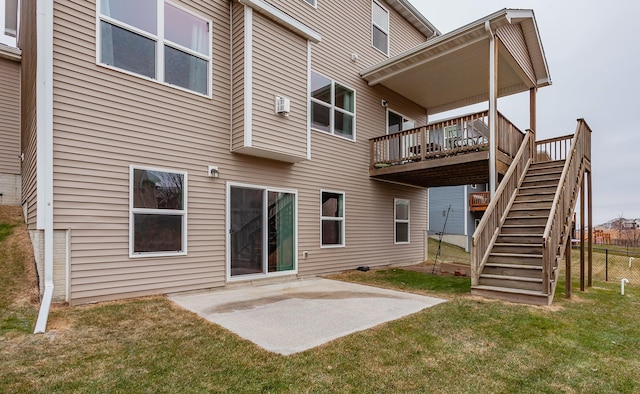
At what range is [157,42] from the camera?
572 centimetres

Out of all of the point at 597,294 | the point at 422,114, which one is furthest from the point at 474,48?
the point at 597,294

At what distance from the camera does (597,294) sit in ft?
21.5

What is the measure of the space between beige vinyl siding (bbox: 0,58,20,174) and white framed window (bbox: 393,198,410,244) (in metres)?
10.9

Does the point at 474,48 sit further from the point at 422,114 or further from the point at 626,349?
the point at 626,349

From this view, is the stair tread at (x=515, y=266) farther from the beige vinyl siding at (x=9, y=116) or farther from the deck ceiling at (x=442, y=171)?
the beige vinyl siding at (x=9, y=116)

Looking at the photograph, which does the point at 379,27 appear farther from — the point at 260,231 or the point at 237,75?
the point at 260,231

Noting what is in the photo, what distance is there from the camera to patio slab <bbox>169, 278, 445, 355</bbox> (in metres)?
3.81

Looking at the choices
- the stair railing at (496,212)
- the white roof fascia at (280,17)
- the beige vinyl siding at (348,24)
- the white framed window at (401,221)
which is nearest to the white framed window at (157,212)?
the white roof fascia at (280,17)

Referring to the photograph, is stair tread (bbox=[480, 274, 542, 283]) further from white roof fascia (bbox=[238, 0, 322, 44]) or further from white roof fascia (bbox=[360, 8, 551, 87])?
white roof fascia (bbox=[238, 0, 322, 44])

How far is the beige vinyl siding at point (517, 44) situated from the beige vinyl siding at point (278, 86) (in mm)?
4431

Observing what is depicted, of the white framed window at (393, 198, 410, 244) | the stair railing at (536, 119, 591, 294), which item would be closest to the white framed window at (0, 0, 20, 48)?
the white framed window at (393, 198, 410, 244)

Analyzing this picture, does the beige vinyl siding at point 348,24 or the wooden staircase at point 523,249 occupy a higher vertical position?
the beige vinyl siding at point 348,24

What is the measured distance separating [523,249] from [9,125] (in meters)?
13.3

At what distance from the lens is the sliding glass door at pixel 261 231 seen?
6613 mm
